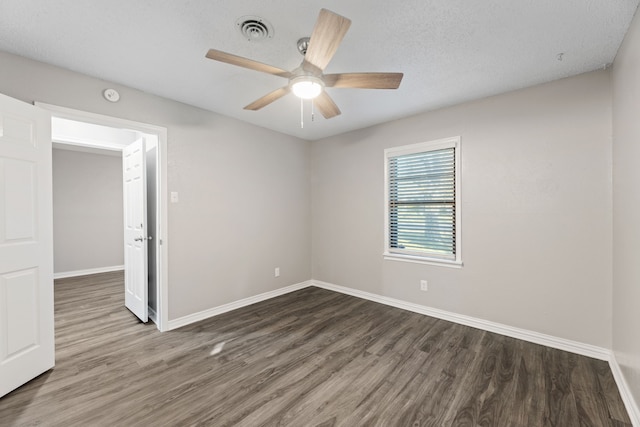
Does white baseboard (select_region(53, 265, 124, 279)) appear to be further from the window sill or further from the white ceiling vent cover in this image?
the white ceiling vent cover

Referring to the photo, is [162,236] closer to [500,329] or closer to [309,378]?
[309,378]

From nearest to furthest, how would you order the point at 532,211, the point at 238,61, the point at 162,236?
the point at 238,61 → the point at 532,211 → the point at 162,236

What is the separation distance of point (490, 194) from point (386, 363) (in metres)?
2.03

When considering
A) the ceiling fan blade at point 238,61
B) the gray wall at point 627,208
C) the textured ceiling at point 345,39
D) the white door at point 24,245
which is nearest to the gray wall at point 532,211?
the gray wall at point 627,208

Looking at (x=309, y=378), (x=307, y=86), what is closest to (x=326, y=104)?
(x=307, y=86)

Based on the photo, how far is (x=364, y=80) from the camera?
1.82 metres

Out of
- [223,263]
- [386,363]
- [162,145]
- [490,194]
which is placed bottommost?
[386,363]

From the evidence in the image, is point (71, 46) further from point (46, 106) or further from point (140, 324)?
point (140, 324)

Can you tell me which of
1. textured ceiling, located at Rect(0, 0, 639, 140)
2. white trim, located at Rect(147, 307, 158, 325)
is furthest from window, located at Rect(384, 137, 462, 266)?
white trim, located at Rect(147, 307, 158, 325)

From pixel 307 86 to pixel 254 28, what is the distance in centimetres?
52

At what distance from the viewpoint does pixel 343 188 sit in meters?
4.25

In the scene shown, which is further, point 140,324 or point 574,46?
point 140,324

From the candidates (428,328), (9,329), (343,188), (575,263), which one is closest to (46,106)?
(9,329)

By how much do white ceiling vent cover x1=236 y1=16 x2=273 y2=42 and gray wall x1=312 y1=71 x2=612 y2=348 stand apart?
224 centimetres
